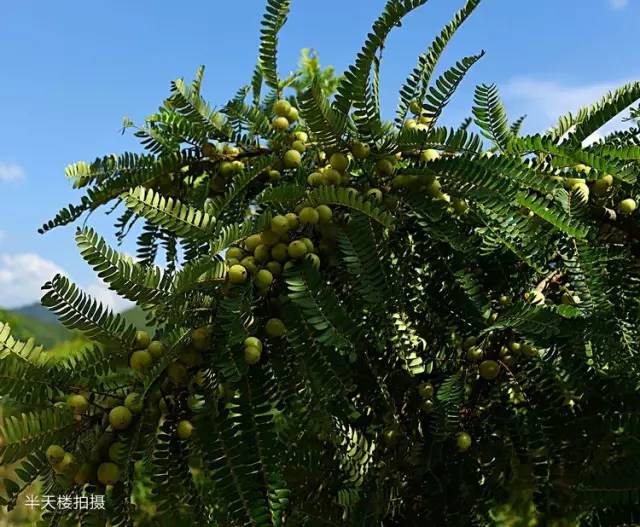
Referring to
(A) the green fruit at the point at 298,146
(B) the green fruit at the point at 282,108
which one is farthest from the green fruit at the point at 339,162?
(B) the green fruit at the point at 282,108

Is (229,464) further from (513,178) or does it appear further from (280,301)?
(513,178)

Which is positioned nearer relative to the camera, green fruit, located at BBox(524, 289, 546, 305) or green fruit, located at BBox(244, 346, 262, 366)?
green fruit, located at BBox(244, 346, 262, 366)

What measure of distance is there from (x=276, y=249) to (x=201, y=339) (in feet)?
0.50

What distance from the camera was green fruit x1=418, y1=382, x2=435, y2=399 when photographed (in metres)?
1.11

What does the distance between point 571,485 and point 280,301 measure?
63 cm

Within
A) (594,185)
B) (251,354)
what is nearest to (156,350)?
(251,354)

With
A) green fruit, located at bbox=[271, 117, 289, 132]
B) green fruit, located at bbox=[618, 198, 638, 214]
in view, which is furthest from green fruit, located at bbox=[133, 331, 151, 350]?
green fruit, located at bbox=[618, 198, 638, 214]

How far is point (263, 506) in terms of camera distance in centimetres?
78

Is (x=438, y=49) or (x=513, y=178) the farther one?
(x=438, y=49)

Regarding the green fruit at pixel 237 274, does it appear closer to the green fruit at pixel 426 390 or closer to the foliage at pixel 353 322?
the foliage at pixel 353 322

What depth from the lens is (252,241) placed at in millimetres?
904

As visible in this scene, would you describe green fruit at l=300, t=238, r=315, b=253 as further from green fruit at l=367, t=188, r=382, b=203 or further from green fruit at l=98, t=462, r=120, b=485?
green fruit at l=98, t=462, r=120, b=485

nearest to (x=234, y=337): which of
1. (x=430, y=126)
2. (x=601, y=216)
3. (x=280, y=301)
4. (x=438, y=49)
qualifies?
(x=280, y=301)

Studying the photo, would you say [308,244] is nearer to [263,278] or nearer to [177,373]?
[263,278]
